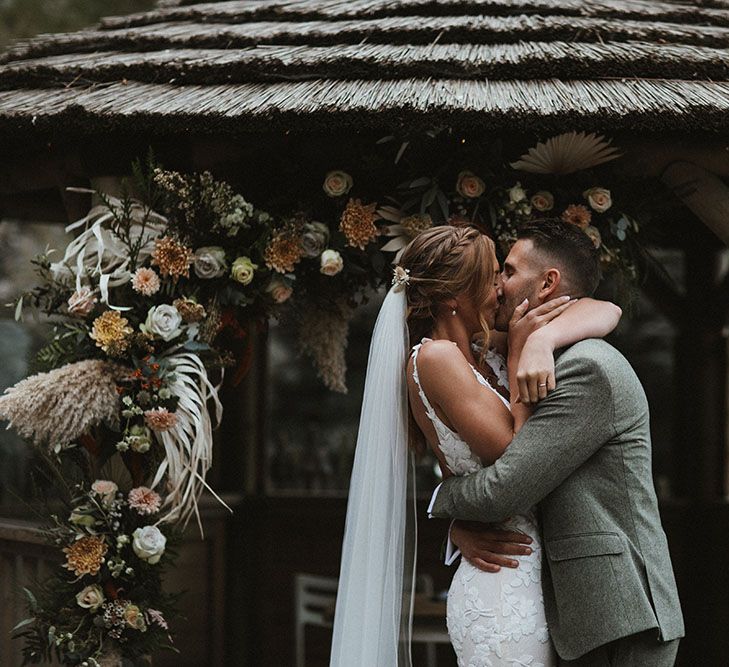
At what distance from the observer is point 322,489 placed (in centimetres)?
874

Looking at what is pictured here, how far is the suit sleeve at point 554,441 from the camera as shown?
3.13 meters

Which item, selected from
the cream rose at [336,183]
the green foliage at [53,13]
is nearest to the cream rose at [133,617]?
the cream rose at [336,183]

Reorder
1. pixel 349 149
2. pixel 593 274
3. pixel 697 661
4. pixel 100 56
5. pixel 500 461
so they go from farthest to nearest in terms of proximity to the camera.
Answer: pixel 697 661 → pixel 100 56 → pixel 349 149 → pixel 593 274 → pixel 500 461

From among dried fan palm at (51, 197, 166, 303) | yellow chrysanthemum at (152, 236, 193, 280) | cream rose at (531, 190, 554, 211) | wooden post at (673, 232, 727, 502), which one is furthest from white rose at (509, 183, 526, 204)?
wooden post at (673, 232, 727, 502)

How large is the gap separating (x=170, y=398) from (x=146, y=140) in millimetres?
1189

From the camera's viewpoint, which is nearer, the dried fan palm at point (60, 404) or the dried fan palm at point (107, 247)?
the dried fan palm at point (60, 404)

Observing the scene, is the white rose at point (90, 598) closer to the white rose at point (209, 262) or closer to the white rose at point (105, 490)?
the white rose at point (105, 490)

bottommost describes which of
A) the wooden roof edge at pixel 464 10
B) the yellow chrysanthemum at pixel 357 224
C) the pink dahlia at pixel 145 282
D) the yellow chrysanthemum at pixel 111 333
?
the yellow chrysanthemum at pixel 111 333

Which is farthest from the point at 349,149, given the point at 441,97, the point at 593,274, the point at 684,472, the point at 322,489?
the point at 322,489

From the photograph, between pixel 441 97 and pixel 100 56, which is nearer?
pixel 441 97

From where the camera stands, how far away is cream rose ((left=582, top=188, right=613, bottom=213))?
405cm

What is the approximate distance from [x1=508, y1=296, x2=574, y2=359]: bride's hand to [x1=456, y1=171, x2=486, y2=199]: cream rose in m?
0.72

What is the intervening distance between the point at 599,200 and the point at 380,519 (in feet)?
4.98

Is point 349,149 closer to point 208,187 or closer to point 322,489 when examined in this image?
point 208,187
